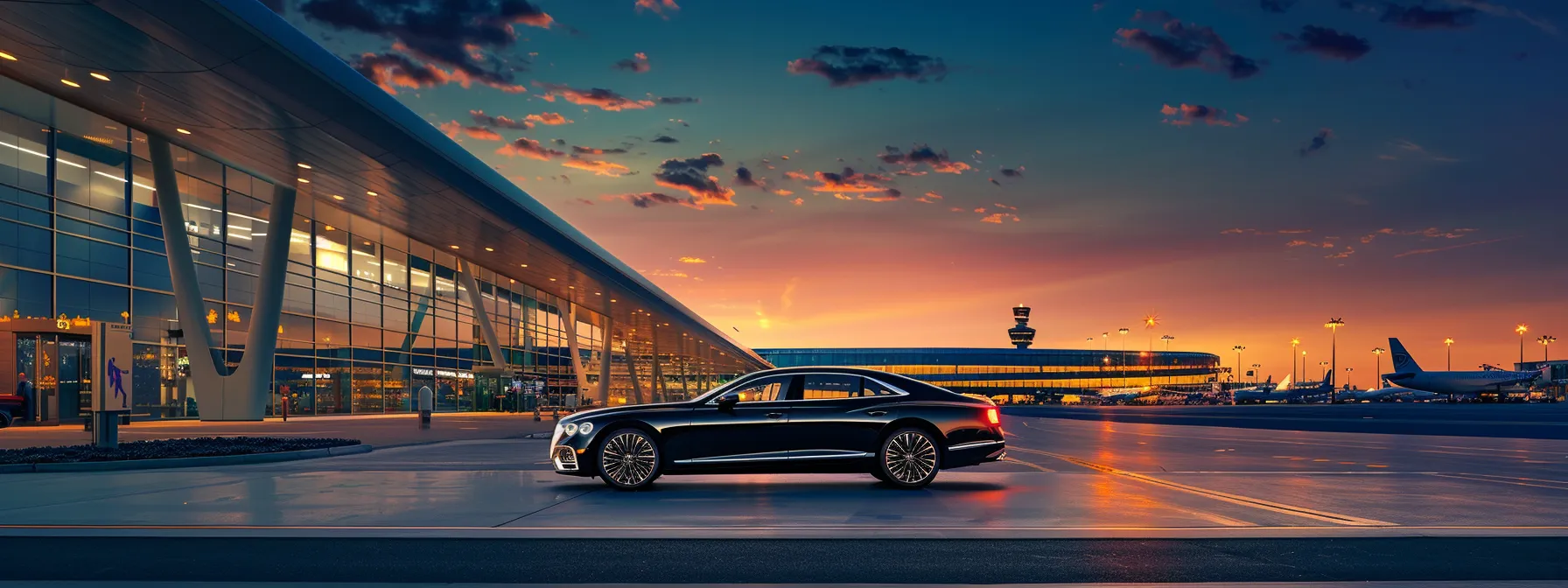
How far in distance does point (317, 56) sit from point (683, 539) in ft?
49.4

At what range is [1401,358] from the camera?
12325cm

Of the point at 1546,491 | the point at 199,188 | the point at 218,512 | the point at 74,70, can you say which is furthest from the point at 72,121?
the point at 1546,491

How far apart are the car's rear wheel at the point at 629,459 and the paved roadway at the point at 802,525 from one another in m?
0.29

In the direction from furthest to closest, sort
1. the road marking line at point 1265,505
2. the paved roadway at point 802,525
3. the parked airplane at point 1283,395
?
1. the parked airplane at point 1283,395
2. the road marking line at point 1265,505
3. the paved roadway at point 802,525

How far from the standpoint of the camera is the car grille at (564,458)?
42.8 ft

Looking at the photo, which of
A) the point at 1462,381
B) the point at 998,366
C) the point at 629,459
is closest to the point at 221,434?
the point at 629,459

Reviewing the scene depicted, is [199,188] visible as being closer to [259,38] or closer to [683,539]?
[259,38]

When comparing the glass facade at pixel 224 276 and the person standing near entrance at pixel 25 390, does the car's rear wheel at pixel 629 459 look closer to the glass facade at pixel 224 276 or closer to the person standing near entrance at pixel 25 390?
the glass facade at pixel 224 276

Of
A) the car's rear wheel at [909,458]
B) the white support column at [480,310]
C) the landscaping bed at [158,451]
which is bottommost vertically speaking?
the landscaping bed at [158,451]

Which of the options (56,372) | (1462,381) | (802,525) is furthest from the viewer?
(1462,381)

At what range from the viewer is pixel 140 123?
91.4 ft

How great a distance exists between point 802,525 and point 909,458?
381 cm

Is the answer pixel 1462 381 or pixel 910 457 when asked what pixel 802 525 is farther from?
pixel 1462 381

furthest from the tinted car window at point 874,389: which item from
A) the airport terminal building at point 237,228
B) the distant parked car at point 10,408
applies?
the distant parked car at point 10,408
